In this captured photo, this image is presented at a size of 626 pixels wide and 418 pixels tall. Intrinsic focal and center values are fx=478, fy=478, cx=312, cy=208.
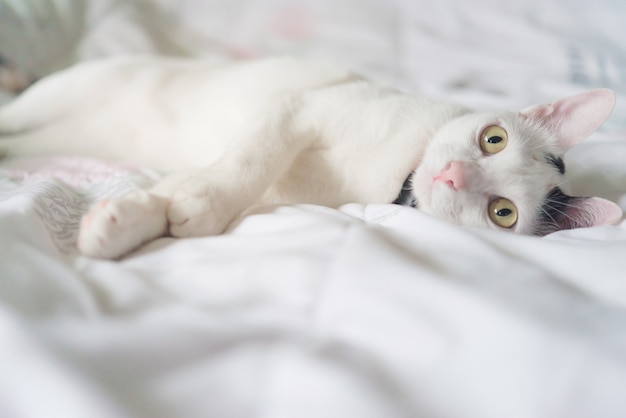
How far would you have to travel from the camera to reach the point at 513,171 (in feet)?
3.04

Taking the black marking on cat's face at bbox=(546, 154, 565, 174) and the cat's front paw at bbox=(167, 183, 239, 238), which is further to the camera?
the black marking on cat's face at bbox=(546, 154, 565, 174)

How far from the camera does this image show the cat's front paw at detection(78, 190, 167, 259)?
0.66 meters

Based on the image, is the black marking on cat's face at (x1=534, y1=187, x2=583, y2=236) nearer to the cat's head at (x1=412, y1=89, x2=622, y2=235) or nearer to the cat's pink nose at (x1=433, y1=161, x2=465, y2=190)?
the cat's head at (x1=412, y1=89, x2=622, y2=235)

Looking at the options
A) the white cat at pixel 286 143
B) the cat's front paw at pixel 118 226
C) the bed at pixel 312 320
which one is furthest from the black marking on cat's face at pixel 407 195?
the cat's front paw at pixel 118 226

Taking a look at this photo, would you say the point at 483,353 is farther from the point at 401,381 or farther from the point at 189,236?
the point at 189,236

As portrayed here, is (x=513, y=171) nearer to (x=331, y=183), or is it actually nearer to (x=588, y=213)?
(x=588, y=213)

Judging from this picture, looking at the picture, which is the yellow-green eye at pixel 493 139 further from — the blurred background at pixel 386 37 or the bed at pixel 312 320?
the blurred background at pixel 386 37

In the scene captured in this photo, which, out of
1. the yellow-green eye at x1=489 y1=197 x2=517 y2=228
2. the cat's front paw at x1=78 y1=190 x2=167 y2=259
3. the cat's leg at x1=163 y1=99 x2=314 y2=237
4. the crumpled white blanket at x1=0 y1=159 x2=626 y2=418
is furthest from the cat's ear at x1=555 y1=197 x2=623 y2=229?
the cat's front paw at x1=78 y1=190 x2=167 y2=259

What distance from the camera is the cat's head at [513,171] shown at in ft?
2.88

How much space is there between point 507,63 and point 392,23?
553mm

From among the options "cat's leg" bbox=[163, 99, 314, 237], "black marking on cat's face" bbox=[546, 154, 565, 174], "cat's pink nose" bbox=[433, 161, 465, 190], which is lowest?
"cat's leg" bbox=[163, 99, 314, 237]

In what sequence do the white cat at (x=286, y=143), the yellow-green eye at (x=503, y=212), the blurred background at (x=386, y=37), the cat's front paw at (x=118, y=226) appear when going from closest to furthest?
the cat's front paw at (x=118, y=226) < the white cat at (x=286, y=143) < the yellow-green eye at (x=503, y=212) < the blurred background at (x=386, y=37)

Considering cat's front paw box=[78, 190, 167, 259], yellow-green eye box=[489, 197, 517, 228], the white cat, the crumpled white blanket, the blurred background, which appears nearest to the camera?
the crumpled white blanket

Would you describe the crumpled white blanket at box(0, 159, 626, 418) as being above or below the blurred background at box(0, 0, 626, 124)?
below
